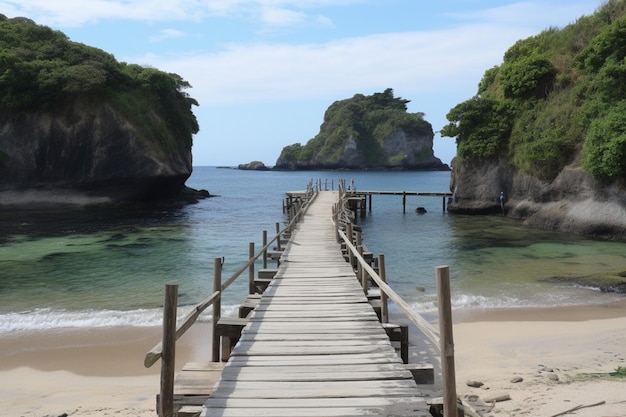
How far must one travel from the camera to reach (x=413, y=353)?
406 inches

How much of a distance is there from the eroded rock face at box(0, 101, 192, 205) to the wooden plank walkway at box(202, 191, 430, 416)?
3825cm

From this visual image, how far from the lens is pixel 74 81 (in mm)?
41438

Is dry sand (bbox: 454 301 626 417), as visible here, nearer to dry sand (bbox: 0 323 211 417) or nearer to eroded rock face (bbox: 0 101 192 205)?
dry sand (bbox: 0 323 211 417)

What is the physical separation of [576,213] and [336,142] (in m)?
120

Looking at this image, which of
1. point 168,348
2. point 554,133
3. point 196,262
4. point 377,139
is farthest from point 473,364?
point 377,139

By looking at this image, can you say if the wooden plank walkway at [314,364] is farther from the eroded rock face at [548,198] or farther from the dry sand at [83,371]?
the eroded rock face at [548,198]

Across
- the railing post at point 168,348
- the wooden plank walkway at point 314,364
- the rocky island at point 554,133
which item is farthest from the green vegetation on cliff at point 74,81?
the railing post at point 168,348

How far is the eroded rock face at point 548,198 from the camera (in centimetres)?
2714

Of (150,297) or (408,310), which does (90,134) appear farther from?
(408,310)

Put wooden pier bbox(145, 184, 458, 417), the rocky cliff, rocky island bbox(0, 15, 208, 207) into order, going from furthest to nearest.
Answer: the rocky cliff, rocky island bbox(0, 15, 208, 207), wooden pier bbox(145, 184, 458, 417)

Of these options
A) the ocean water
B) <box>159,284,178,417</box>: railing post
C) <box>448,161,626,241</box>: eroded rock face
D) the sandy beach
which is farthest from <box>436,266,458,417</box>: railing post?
<box>448,161,626,241</box>: eroded rock face

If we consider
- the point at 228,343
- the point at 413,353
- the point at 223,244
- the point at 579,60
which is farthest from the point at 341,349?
the point at 579,60

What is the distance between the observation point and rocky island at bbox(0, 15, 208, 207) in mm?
41562

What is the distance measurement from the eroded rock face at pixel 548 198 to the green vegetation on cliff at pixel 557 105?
89 cm
